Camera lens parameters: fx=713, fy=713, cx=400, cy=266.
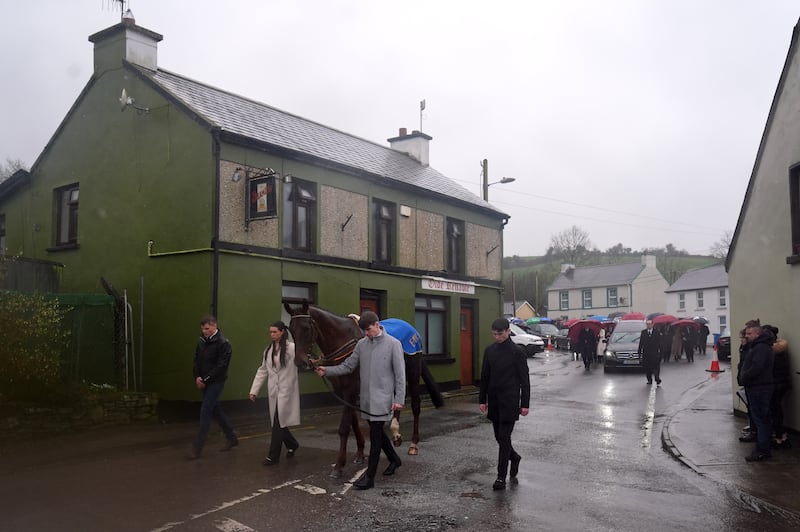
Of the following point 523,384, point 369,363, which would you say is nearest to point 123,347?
point 369,363

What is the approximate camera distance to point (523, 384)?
319 inches

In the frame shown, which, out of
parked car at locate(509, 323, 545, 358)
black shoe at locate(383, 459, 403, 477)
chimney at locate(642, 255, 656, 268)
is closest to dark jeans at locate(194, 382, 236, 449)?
black shoe at locate(383, 459, 403, 477)

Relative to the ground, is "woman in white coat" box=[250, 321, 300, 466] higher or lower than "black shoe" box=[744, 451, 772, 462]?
higher

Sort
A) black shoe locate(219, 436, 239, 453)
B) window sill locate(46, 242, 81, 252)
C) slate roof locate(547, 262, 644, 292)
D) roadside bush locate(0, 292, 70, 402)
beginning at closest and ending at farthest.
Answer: black shoe locate(219, 436, 239, 453) → roadside bush locate(0, 292, 70, 402) → window sill locate(46, 242, 81, 252) → slate roof locate(547, 262, 644, 292)

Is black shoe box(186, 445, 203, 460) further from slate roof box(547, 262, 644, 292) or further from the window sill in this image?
slate roof box(547, 262, 644, 292)

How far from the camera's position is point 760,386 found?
9.77 meters

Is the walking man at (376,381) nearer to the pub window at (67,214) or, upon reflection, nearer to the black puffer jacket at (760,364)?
the black puffer jacket at (760,364)

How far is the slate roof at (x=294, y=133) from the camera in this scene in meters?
15.8

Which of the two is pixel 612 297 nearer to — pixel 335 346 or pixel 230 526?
pixel 335 346

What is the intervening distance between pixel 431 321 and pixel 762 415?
11933mm

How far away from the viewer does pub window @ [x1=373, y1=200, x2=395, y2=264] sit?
62.8ft

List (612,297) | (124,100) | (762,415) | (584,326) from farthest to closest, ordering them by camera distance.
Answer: (612,297), (584,326), (124,100), (762,415)

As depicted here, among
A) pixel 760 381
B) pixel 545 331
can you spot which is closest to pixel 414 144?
pixel 760 381

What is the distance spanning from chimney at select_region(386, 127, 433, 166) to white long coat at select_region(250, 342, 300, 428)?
1619cm
